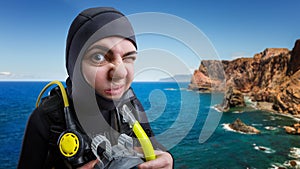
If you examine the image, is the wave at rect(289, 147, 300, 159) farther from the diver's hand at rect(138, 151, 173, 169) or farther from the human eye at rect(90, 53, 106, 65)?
the human eye at rect(90, 53, 106, 65)

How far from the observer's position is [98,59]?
3.28 feet

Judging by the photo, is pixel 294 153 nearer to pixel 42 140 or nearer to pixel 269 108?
pixel 269 108

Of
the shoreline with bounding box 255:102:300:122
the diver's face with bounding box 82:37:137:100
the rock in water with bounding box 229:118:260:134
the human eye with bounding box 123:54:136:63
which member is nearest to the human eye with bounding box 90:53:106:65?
the diver's face with bounding box 82:37:137:100

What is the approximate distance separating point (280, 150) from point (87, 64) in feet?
83.1

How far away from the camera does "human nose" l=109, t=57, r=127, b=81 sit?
102 cm

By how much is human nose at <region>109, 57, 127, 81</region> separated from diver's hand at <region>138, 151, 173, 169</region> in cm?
46

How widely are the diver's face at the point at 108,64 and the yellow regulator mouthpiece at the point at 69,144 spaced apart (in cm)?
27

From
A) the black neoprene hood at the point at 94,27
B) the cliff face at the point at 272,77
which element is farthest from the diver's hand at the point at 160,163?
the cliff face at the point at 272,77

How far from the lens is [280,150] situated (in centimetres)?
2086

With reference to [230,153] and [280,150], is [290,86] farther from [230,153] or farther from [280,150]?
[230,153]

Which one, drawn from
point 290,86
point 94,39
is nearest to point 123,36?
point 94,39

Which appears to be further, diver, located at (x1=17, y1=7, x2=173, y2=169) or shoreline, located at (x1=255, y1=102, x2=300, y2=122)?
shoreline, located at (x1=255, y1=102, x2=300, y2=122)

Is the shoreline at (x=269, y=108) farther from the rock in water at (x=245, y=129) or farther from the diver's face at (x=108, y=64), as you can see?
the diver's face at (x=108, y=64)

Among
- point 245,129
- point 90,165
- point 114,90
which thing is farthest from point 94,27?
point 245,129
